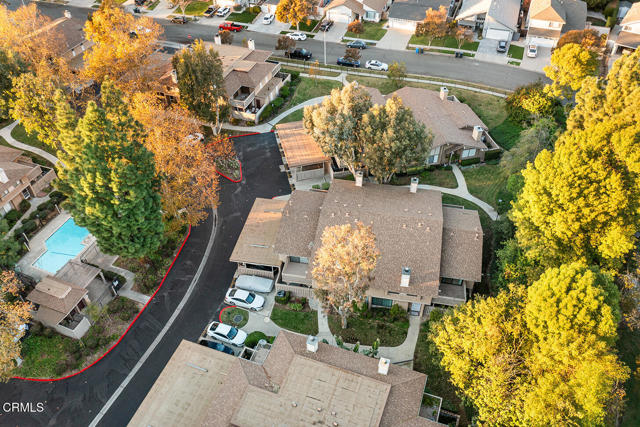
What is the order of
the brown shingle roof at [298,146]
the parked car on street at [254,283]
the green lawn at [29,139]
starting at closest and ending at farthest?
the parked car on street at [254,283] < the brown shingle roof at [298,146] < the green lawn at [29,139]

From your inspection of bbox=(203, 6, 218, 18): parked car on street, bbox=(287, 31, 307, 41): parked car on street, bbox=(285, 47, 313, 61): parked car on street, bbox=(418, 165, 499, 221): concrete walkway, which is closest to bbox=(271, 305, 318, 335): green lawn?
bbox=(418, 165, 499, 221): concrete walkway

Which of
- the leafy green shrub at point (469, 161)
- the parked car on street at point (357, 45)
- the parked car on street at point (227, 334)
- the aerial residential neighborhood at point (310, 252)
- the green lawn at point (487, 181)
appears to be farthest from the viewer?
the parked car on street at point (357, 45)

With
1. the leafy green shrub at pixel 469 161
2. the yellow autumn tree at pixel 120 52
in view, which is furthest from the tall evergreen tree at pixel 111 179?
the leafy green shrub at pixel 469 161

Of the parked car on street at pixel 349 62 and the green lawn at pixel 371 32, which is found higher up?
the green lawn at pixel 371 32

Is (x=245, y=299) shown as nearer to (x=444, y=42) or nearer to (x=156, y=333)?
(x=156, y=333)

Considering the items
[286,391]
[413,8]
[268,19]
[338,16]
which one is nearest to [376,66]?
[338,16]

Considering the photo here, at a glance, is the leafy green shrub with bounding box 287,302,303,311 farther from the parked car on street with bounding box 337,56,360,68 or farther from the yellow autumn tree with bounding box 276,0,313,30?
the yellow autumn tree with bounding box 276,0,313,30

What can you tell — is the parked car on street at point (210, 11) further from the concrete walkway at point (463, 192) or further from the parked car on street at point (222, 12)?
the concrete walkway at point (463, 192)
